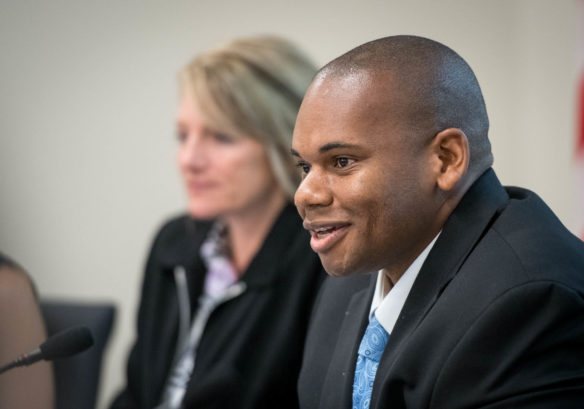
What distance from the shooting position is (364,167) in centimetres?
81

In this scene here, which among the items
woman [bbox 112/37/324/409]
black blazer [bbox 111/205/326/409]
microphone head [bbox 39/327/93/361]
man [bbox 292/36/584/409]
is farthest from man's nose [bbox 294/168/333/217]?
woman [bbox 112/37/324/409]

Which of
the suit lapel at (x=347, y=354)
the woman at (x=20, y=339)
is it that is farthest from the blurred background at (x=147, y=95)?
the suit lapel at (x=347, y=354)

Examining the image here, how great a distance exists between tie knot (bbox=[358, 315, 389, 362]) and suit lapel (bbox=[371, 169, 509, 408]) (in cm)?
5

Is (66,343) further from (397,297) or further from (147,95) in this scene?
(147,95)

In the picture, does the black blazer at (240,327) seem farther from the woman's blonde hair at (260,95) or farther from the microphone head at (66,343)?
the microphone head at (66,343)

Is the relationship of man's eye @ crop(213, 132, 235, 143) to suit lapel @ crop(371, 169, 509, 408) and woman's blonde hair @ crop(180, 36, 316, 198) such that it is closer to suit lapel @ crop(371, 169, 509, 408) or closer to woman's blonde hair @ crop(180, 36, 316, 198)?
woman's blonde hair @ crop(180, 36, 316, 198)

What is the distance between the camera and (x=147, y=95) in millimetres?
2570

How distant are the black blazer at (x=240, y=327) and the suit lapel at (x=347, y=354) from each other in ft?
1.33

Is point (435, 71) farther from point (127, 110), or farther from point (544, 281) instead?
point (127, 110)

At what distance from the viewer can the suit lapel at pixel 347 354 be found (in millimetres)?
907

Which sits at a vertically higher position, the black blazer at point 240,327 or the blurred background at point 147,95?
the blurred background at point 147,95

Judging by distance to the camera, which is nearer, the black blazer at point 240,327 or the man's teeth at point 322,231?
the man's teeth at point 322,231

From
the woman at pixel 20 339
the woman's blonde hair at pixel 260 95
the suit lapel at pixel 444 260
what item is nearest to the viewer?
the suit lapel at pixel 444 260

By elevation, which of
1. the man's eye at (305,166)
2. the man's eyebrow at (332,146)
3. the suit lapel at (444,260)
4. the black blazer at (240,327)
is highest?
the man's eyebrow at (332,146)
